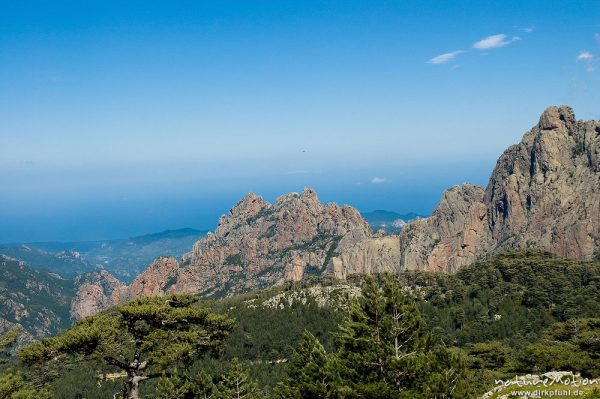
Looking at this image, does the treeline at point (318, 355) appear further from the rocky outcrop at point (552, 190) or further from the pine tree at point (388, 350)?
the rocky outcrop at point (552, 190)

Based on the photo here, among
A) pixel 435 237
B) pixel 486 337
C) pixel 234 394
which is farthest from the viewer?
pixel 435 237

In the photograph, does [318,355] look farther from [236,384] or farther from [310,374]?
[236,384]

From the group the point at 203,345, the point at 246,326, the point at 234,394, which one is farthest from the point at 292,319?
the point at 203,345

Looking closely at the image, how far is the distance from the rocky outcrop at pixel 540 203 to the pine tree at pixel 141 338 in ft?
459

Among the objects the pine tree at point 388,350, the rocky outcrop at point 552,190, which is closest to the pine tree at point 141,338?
the pine tree at point 388,350

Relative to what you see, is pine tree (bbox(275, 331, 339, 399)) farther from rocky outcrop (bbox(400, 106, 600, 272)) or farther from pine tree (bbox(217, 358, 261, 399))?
rocky outcrop (bbox(400, 106, 600, 272))

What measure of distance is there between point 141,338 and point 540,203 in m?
162

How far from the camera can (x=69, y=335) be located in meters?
24.2

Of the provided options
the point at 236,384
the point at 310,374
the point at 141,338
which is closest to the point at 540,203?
the point at 236,384

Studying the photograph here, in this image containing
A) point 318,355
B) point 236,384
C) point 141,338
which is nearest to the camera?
point 141,338

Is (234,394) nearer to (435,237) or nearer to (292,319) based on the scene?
(292,319)

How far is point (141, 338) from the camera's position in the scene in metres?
26.3

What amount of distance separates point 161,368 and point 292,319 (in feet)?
302

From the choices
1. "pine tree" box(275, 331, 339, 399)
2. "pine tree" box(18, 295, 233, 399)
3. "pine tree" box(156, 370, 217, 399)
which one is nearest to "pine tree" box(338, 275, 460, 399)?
"pine tree" box(275, 331, 339, 399)
